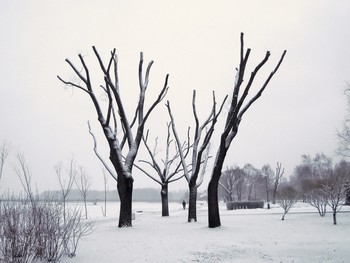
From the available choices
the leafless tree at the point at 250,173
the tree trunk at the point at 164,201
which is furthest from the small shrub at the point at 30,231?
the leafless tree at the point at 250,173

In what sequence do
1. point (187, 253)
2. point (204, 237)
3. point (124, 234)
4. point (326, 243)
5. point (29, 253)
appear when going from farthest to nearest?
point (124, 234)
point (204, 237)
point (326, 243)
point (187, 253)
point (29, 253)

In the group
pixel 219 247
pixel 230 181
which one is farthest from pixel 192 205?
pixel 230 181

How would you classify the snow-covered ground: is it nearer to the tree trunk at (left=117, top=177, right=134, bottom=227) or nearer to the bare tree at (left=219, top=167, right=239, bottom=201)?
the tree trunk at (left=117, top=177, right=134, bottom=227)

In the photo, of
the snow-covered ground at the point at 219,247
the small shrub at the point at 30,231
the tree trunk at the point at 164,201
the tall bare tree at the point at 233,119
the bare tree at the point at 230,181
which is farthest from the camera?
the bare tree at the point at 230,181

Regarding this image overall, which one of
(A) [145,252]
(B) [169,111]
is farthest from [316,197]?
(A) [145,252]

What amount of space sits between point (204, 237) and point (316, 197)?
40.7 ft

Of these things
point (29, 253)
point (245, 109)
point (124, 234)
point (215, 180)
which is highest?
point (245, 109)

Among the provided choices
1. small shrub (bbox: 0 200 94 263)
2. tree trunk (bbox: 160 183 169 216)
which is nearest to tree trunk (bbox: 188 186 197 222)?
tree trunk (bbox: 160 183 169 216)

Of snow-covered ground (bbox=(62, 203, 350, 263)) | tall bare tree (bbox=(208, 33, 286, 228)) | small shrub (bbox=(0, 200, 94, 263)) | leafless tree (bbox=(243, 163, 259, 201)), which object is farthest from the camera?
leafless tree (bbox=(243, 163, 259, 201))

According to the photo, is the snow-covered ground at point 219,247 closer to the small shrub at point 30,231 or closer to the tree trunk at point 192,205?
the small shrub at point 30,231

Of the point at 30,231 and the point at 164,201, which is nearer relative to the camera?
the point at 30,231

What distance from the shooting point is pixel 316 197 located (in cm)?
2058

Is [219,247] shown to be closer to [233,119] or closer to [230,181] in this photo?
[233,119]

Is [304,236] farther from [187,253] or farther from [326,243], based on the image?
[187,253]
